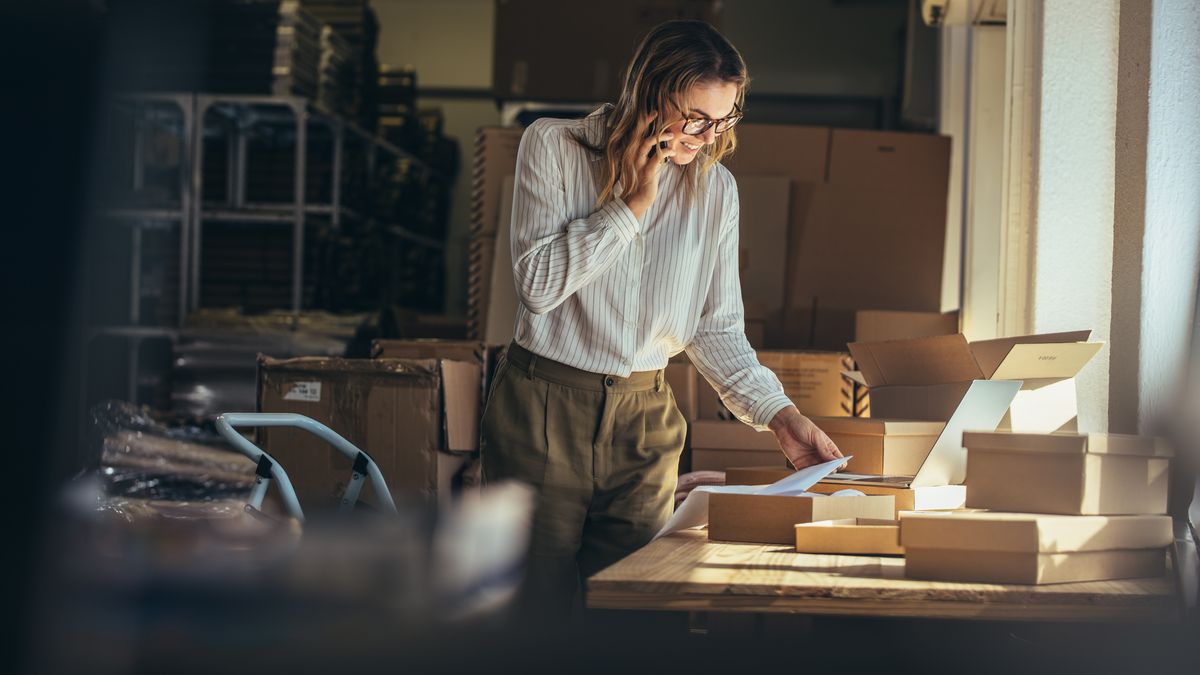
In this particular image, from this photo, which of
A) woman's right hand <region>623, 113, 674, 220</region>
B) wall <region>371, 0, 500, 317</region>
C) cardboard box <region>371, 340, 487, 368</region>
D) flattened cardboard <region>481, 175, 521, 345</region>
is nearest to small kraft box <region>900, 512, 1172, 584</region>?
woman's right hand <region>623, 113, 674, 220</region>

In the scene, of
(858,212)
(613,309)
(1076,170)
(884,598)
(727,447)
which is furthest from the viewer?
(858,212)

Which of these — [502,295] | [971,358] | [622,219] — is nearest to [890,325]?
[502,295]

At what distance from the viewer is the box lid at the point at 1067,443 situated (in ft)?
4.82

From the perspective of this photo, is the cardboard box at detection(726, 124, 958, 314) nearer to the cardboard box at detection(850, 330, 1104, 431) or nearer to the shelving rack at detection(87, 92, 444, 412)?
the cardboard box at detection(850, 330, 1104, 431)

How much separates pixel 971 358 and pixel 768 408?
367mm

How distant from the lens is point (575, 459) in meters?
1.89

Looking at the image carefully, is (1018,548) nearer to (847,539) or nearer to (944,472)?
(847,539)

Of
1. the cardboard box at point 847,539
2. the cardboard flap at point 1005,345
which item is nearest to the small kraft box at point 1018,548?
the cardboard box at point 847,539

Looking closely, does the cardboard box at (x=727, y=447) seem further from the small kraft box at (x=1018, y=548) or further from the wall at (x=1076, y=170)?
the small kraft box at (x=1018, y=548)

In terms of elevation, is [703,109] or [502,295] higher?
[703,109]

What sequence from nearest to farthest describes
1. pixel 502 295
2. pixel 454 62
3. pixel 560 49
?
pixel 502 295
pixel 560 49
pixel 454 62

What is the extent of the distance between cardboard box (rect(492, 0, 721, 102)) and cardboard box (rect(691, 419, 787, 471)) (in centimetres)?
199

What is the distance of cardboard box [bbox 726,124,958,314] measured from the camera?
389cm

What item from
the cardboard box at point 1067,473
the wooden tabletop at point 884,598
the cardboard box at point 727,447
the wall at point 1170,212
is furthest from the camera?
the cardboard box at point 727,447
